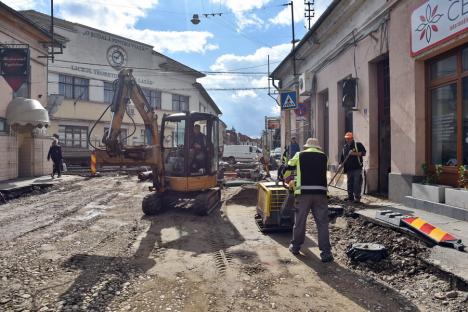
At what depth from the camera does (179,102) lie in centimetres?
4178

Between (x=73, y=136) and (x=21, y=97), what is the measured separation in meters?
14.2

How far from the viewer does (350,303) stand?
4281 millimetres

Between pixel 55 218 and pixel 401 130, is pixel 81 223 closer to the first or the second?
pixel 55 218

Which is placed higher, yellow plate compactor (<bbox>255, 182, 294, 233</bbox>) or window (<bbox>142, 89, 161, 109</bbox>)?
window (<bbox>142, 89, 161, 109</bbox>)

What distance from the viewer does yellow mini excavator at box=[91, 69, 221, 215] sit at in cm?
880

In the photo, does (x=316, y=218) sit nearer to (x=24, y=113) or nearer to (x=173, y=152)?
(x=173, y=152)

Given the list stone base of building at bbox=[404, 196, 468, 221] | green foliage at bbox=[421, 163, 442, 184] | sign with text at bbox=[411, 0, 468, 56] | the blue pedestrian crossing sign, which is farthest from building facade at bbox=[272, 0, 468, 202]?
the blue pedestrian crossing sign

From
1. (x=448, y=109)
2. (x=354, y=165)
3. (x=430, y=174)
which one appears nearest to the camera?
(x=448, y=109)

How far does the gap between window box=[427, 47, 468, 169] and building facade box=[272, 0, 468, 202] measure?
2 centimetres

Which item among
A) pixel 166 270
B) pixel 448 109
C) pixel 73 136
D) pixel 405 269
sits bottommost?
pixel 166 270

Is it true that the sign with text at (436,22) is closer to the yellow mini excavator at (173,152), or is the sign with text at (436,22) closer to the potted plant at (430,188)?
the potted plant at (430,188)

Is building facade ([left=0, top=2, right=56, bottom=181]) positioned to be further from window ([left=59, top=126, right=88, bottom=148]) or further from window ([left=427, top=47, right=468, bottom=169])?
window ([left=427, top=47, right=468, bottom=169])

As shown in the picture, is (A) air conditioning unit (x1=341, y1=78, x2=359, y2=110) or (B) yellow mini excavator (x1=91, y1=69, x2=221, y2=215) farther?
(A) air conditioning unit (x1=341, y1=78, x2=359, y2=110)

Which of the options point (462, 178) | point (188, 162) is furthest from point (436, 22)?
point (188, 162)
